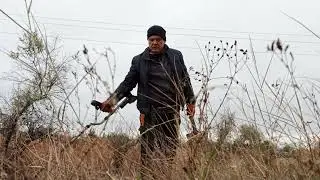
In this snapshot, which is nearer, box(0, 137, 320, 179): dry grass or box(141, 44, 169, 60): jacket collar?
box(0, 137, 320, 179): dry grass

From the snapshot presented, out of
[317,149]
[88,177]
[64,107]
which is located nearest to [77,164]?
[88,177]

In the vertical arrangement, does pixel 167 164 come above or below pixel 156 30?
below

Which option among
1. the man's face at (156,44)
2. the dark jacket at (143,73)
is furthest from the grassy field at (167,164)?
the man's face at (156,44)

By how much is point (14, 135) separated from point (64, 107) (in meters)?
0.81

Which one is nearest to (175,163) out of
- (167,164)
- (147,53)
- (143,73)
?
(167,164)

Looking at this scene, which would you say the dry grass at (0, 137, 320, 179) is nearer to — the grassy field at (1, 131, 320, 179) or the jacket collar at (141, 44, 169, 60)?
the grassy field at (1, 131, 320, 179)

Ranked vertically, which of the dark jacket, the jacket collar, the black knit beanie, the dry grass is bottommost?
the dry grass

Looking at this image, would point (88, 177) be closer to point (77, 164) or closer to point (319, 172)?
point (77, 164)

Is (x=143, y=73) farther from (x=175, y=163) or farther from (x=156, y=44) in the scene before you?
(x=175, y=163)

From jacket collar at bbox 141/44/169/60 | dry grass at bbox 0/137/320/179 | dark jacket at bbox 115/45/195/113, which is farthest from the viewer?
jacket collar at bbox 141/44/169/60

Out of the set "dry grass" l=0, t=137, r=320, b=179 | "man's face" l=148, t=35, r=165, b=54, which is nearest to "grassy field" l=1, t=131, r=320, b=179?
"dry grass" l=0, t=137, r=320, b=179

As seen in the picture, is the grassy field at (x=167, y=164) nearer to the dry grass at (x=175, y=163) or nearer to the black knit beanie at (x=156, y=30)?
the dry grass at (x=175, y=163)

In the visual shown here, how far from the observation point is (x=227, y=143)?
3.76 m

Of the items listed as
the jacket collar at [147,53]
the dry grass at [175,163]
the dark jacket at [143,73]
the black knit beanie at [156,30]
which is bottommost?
the dry grass at [175,163]
